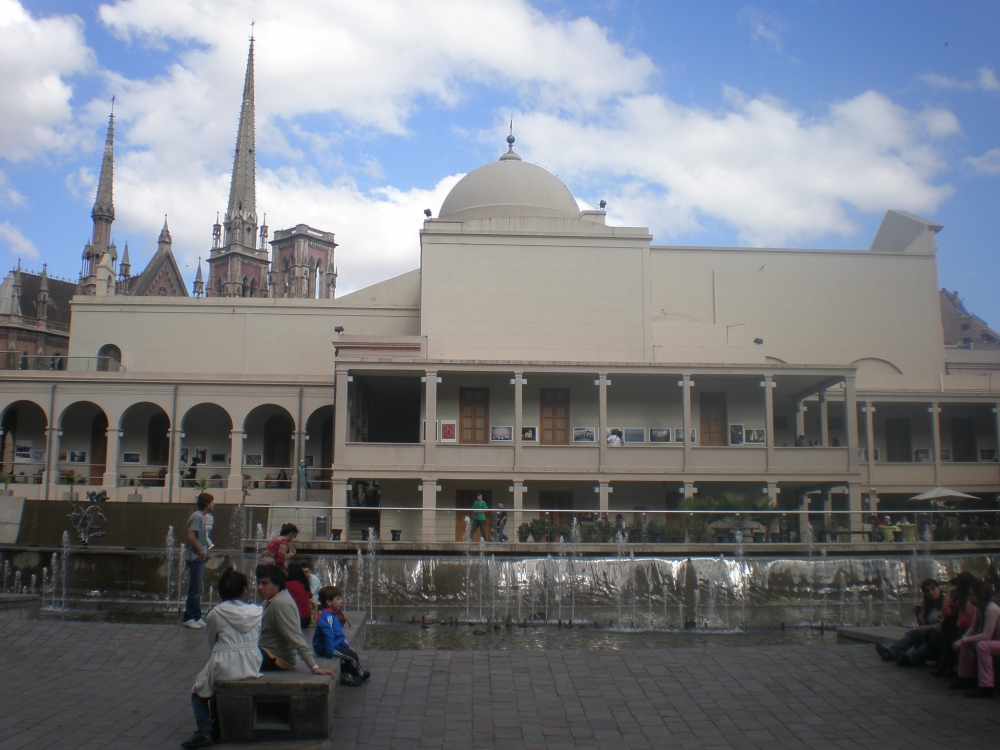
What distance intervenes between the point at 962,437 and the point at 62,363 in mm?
33855

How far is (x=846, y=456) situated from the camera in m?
27.5

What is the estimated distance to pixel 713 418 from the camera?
3011 cm

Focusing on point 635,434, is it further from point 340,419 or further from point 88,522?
point 88,522

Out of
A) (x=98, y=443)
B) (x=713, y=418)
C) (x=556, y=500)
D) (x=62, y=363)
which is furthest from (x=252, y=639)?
(x=98, y=443)

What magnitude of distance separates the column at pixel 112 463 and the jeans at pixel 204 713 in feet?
83.0

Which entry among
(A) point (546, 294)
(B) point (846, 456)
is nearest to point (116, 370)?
(A) point (546, 294)

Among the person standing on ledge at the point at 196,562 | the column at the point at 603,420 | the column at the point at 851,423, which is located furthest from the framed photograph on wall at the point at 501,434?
the person standing on ledge at the point at 196,562

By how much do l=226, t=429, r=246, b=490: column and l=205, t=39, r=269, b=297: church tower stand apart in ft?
252

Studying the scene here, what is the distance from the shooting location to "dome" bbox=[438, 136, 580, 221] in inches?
1342

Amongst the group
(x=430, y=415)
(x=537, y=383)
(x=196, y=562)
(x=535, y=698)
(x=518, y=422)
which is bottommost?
(x=535, y=698)

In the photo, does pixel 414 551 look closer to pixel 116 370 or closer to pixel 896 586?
pixel 896 586

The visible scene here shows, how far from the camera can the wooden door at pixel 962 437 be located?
109ft

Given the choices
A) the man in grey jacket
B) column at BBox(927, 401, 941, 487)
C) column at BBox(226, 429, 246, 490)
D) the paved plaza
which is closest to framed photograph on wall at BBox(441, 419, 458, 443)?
column at BBox(226, 429, 246, 490)

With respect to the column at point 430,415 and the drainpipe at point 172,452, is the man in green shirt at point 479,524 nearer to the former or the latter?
the column at point 430,415
